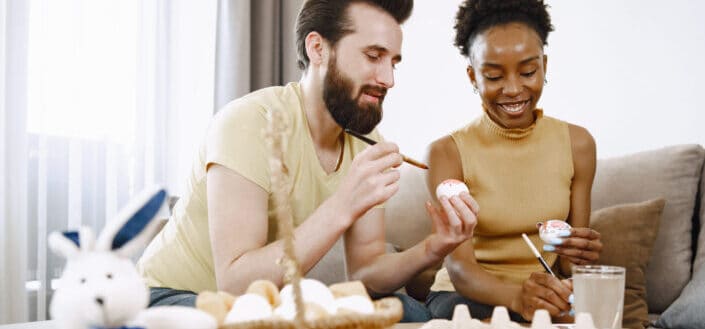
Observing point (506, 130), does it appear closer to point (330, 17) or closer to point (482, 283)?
point (482, 283)

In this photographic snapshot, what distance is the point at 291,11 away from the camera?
3.47 m

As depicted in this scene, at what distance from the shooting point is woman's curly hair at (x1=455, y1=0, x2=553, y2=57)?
6.32 ft

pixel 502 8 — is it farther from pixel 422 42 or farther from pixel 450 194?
pixel 422 42

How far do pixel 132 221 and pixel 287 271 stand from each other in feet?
0.45

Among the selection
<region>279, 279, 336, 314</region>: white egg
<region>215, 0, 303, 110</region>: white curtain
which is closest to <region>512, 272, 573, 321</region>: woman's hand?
<region>279, 279, 336, 314</region>: white egg

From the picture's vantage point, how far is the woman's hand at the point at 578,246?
1.62 metres

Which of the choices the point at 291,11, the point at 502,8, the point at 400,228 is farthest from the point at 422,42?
the point at 502,8

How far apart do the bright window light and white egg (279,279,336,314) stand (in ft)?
6.45

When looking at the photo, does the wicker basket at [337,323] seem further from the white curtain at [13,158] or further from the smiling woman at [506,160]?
the white curtain at [13,158]

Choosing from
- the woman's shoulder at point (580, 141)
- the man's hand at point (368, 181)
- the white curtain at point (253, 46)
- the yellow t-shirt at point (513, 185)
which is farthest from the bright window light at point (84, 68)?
the woman's shoulder at point (580, 141)

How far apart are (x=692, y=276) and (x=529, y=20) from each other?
85 cm

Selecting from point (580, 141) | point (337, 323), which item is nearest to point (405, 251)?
point (580, 141)

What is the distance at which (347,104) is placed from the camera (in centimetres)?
167

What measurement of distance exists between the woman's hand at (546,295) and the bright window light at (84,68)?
168 centimetres
